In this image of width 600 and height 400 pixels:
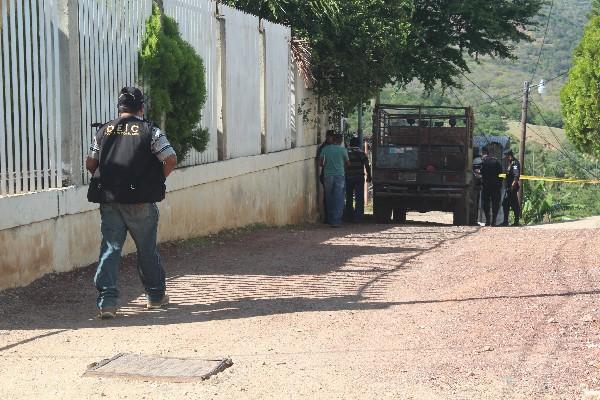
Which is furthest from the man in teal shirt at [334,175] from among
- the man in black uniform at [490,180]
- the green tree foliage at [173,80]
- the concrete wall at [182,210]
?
the green tree foliage at [173,80]

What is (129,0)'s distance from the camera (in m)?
11.4

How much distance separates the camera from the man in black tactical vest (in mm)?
7844

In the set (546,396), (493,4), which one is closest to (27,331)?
(546,396)

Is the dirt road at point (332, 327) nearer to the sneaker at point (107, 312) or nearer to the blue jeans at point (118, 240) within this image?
the sneaker at point (107, 312)

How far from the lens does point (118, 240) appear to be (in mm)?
8008

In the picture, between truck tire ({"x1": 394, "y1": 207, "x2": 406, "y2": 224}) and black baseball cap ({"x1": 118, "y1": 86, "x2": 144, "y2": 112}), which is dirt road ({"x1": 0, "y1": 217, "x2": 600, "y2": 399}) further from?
truck tire ({"x1": 394, "y1": 207, "x2": 406, "y2": 224})

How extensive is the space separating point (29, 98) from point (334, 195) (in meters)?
10.6

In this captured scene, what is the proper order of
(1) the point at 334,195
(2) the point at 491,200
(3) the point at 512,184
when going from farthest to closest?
1. (2) the point at 491,200
2. (3) the point at 512,184
3. (1) the point at 334,195

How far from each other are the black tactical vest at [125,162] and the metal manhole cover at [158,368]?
1698mm

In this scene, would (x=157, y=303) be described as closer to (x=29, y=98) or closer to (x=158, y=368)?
(x=29, y=98)

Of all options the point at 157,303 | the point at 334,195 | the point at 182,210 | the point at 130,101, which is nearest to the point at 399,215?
the point at 334,195

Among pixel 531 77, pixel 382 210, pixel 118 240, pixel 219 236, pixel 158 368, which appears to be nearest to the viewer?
pixel 158 368

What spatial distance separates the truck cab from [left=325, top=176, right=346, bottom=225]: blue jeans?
275 centimetres

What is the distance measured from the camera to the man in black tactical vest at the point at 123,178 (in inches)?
309
